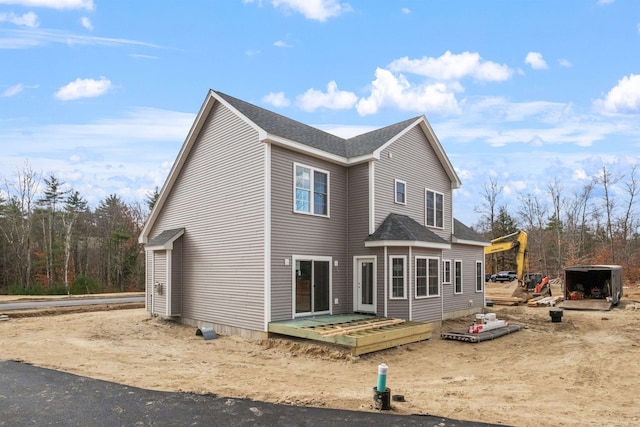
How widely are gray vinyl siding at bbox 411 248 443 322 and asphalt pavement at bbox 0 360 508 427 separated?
26.5 ft

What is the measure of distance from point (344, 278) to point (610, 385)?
806cm

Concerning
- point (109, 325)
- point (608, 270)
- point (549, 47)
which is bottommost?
point (109, 325)

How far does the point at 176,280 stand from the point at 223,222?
3277 millimetres

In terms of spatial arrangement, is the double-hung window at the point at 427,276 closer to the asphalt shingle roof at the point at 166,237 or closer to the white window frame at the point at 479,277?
the white window frame at the point at 479,277

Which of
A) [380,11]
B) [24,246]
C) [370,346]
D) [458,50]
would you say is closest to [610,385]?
[370,346]

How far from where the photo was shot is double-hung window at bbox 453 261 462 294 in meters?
18.2

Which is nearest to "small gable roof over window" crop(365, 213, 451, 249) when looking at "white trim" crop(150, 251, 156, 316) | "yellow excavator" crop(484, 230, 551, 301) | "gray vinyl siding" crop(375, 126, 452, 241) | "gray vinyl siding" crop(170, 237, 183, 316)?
"gray vinyl siding" crop(375, 126, 452, 241)

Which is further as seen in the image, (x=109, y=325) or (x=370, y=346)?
(x=109, y=325)

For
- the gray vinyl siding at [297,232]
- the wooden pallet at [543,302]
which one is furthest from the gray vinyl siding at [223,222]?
the wooden pallet at [543,302]

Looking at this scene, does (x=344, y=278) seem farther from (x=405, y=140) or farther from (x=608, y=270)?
(x=608, y=270)

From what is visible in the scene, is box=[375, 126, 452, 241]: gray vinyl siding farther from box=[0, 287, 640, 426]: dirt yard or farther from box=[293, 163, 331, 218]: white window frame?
box=[0, 287, 640, 426]: dirt yard

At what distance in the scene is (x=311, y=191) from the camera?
13.7 meters

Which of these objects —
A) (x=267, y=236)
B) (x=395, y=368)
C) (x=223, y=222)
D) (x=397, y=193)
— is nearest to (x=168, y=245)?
(x=223, y=222)

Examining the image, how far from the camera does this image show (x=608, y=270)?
22.1 metres
